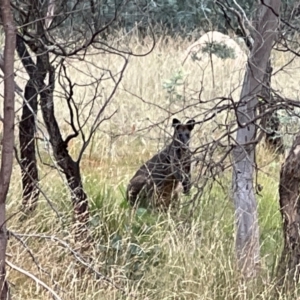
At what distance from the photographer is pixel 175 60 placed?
458 inches

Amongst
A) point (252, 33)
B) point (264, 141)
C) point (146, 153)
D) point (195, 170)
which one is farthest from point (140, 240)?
point (264, 141)

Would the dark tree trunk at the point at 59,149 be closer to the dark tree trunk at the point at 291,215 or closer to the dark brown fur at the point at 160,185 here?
the dark brown fur at the point at 160,185

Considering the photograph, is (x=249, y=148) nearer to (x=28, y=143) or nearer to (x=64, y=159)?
(x=64, y=159)

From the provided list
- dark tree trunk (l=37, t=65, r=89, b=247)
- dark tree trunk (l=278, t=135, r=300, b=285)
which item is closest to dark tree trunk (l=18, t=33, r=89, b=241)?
dark tree trunk (l=37, t=65, r=89, b=247)

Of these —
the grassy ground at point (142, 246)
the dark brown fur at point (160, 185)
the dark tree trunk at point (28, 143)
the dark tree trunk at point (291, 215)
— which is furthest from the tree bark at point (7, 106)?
the dark brown fur at point (160, 185)

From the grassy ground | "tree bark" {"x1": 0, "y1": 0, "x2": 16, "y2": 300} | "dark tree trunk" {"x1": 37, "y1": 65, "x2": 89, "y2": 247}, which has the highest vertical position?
"tree bark" {"x1": 0, "y1": 0, "x2": 16, "y2": 300}

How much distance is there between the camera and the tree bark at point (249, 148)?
12.8 ft

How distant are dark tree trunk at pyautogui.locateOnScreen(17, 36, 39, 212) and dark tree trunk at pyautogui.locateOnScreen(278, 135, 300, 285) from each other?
163cm

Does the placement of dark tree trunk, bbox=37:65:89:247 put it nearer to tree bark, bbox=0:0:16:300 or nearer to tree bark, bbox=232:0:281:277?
A: tree bark, bbox=232:0:281:277

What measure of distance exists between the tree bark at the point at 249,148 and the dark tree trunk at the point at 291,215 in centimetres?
20

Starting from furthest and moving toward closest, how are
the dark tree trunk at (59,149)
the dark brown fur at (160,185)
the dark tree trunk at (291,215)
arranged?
the dark brown fur at (160,185), the dark tree trunk at (59,149), the dark tree trunk at (291,215)

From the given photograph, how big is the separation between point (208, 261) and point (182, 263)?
15cm

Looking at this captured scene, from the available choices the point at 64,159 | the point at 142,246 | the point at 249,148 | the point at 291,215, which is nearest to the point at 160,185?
the point at 64,159

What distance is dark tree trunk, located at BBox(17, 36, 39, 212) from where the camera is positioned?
469 centimetres
